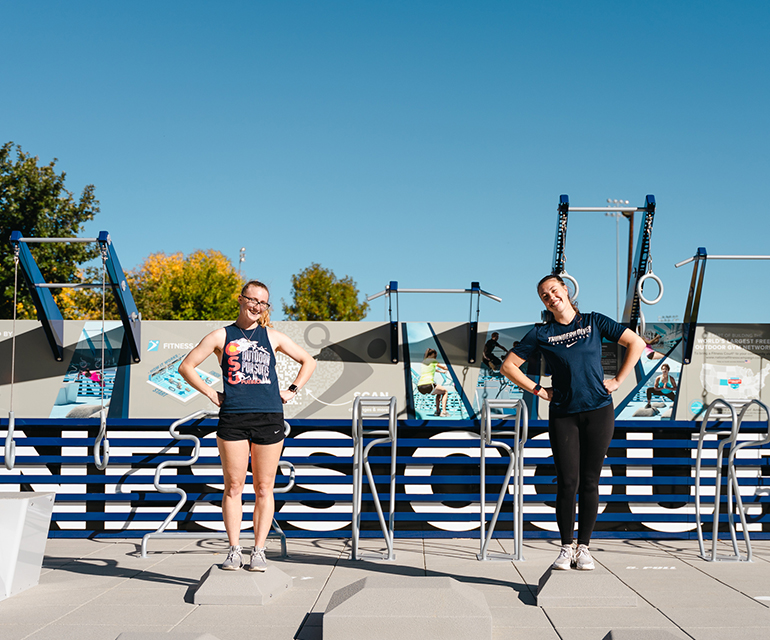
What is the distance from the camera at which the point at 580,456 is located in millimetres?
3607

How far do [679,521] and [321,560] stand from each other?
2678 millimetres

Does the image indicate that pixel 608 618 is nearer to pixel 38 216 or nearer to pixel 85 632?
pixel 85 632

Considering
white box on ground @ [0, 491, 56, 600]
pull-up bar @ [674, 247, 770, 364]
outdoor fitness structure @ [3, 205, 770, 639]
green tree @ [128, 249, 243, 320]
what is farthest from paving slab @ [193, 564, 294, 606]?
green tree @ [128, 249, 243, 320]

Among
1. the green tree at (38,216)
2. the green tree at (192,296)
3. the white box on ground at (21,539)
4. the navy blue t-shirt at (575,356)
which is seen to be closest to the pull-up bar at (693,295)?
the navy blue t-shirt at (575,356)

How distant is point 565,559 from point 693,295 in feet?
19.3

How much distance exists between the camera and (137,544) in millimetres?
4973

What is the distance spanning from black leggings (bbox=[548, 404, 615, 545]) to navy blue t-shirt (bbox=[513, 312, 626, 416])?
0.17ft

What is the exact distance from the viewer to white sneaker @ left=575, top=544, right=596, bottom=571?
351cm

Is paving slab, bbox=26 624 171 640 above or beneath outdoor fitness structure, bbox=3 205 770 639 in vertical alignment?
beneath

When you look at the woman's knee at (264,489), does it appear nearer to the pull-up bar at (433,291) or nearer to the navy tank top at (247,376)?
the navy tank top at (247,376)

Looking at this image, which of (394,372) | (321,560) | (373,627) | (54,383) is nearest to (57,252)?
(54,383)

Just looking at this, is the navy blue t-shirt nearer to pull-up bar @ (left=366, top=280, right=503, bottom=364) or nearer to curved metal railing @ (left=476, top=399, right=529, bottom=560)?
curved metal railing @ (left=476, top=399, right=529, bottom=560)

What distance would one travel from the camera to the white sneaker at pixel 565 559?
351cm

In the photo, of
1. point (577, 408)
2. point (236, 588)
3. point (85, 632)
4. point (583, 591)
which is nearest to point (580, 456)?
point (577, 408)
